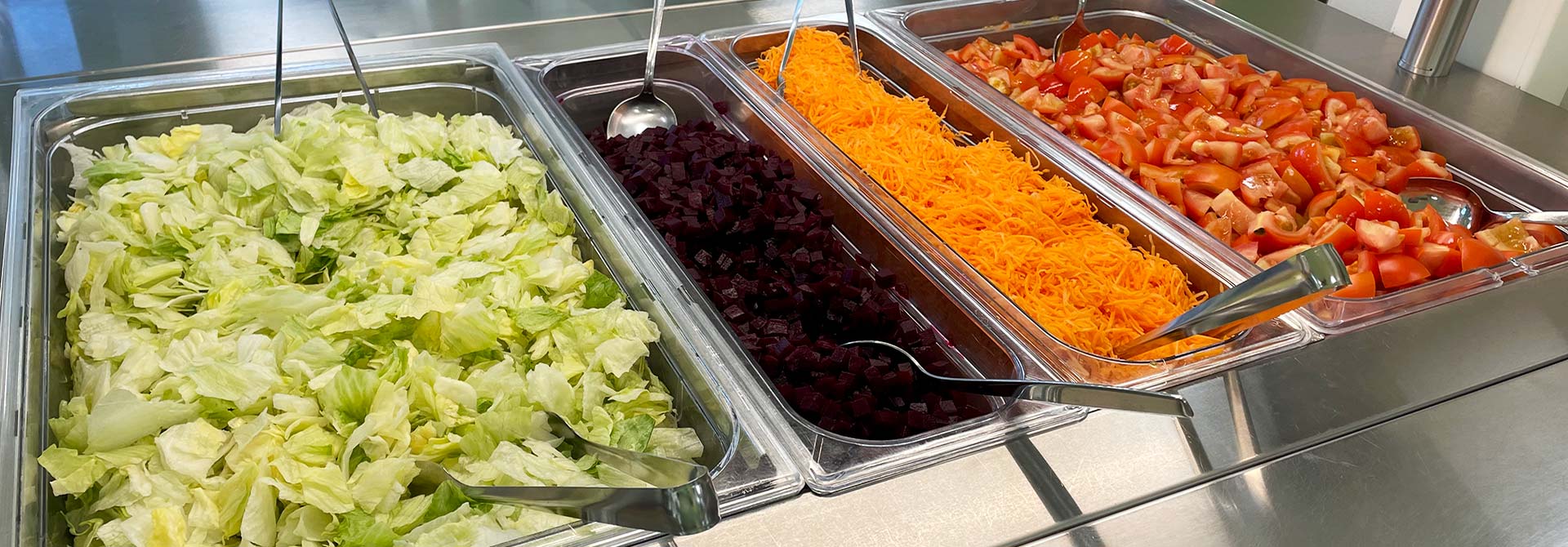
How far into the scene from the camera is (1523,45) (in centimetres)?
253

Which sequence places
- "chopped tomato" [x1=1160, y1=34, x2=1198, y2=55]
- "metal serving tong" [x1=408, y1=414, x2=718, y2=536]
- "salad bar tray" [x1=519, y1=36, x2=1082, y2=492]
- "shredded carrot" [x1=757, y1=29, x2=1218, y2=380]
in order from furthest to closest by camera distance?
"chopped tomato" [x1=1160, y1=34, x2=1198, y2=55], "shredded carrot" [x1=757, y1=29, x2=1218, y2=380], "salad bar tray" [x1=519, y1=36, x2=1082, y2=492], "metal serving tong" [x1=408, y1=414, x2=718, y2=536]

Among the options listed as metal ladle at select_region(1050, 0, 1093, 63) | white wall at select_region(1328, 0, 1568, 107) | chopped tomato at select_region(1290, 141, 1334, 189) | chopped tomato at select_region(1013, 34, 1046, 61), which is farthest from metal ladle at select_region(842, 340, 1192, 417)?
white wall at select_region(1328, 0, 1568, 107)

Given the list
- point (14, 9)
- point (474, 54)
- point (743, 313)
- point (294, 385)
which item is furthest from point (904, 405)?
point (14, 9)

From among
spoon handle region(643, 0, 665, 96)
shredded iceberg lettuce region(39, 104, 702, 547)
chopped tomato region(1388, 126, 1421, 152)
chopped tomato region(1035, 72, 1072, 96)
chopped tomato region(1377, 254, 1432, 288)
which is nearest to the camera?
shredded iceberg lettuce region(39, 104, 702, 547)

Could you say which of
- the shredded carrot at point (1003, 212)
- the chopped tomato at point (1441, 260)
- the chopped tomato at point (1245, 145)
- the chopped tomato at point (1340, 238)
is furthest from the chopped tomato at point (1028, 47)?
the chopped tomato at point (1441, 260)

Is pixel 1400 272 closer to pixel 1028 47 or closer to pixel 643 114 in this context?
pixel 1028 47

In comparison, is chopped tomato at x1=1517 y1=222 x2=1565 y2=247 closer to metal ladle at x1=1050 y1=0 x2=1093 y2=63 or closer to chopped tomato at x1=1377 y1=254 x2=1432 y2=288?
chopped tomato at x1=1377 y1=254 x2=1432 y2=288

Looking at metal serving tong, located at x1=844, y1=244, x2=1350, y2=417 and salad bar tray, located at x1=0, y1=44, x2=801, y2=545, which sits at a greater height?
metal serving tong, located at x1=844, y1=244, x2=1350, y2=417

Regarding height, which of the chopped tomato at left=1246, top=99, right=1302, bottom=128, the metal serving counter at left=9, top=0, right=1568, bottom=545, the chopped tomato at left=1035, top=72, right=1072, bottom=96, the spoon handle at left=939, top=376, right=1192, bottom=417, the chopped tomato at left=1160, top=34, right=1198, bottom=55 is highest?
the spoon handle at left=939, top=376, right=1192, bottom=417

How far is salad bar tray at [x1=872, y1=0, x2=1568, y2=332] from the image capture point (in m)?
1.67

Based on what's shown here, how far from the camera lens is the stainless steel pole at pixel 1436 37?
2494 mm

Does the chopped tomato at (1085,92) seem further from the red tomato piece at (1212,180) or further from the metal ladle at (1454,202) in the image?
the metal ladle at (1454,202)

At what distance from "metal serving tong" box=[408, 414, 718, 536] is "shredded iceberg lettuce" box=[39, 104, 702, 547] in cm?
3

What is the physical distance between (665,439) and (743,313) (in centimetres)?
28
